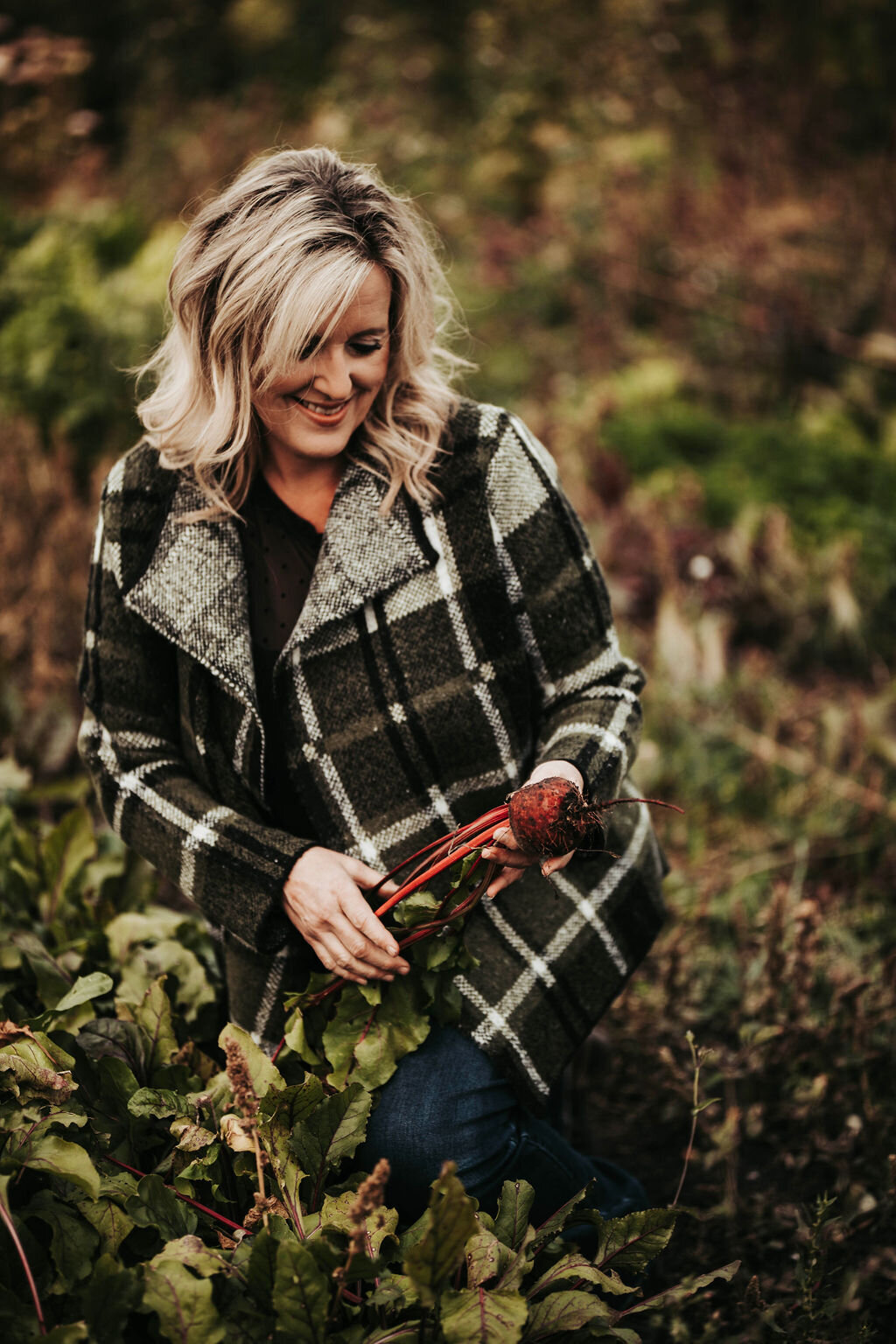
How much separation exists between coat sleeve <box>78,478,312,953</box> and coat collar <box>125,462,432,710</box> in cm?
9

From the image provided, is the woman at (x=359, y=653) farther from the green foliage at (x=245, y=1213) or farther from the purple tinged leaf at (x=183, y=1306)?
the purple tinged leaf at (x=183, y=1306)

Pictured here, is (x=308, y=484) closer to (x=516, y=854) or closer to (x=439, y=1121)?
(x=516, y=854)

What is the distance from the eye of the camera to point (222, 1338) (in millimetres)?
1219

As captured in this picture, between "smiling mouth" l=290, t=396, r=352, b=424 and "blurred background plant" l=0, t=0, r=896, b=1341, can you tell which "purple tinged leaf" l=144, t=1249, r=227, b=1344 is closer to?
"blurred background plant" l=0, t=0, r=896, b=1341

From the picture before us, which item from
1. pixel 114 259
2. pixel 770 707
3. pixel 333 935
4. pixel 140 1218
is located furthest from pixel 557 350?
pixel 140 1218

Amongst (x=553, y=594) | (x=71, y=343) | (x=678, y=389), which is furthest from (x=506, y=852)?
(x=678, y=389)

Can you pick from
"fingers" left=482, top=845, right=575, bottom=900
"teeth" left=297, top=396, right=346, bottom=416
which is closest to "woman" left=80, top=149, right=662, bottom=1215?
"teeth" left=297, top=396, right=346, bottom=416

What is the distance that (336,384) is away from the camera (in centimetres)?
A: 168

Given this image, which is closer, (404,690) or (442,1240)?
(442,1240)

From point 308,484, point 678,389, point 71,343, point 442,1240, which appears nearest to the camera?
point 442,1240

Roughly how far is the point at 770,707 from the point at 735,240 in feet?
13.5

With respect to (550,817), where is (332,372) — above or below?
above

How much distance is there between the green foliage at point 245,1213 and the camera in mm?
1208

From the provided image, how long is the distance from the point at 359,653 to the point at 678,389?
4.13m
